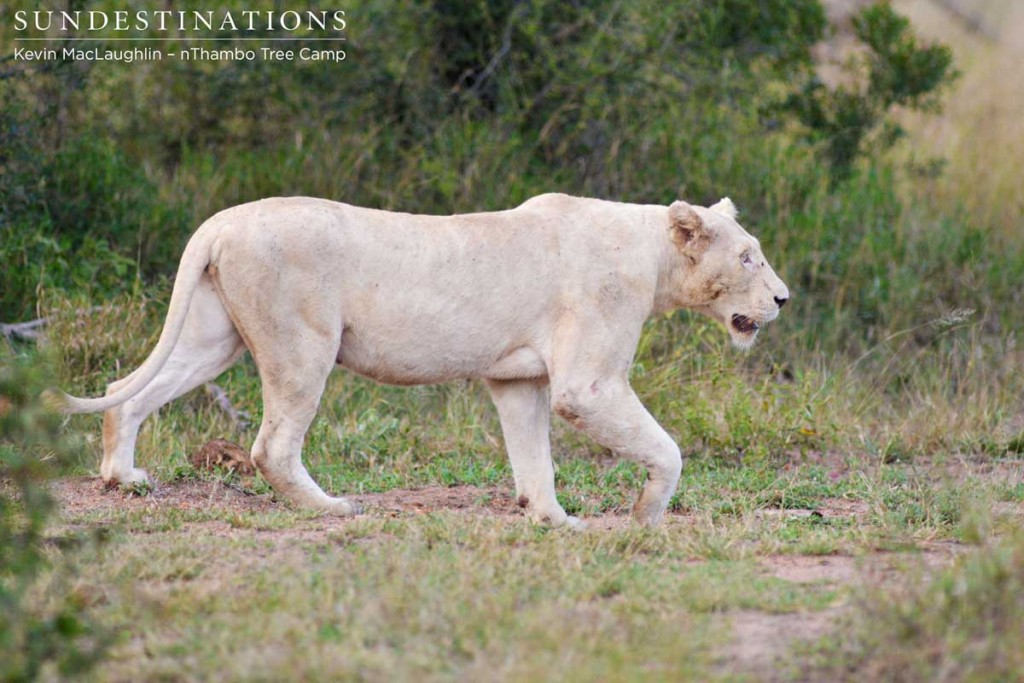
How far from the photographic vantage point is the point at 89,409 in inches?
209

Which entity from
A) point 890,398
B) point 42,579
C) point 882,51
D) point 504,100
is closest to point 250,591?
point 42,579

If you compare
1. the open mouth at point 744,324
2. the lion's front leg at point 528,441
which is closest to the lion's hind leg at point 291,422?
the lion's front leg at point 528,441

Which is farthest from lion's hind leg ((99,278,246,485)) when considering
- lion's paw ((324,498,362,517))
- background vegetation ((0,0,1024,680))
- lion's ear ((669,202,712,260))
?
lion's ear ((669,202,712,260))

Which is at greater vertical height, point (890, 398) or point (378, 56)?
point (378, 56)

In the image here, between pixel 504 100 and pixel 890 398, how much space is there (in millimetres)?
3998

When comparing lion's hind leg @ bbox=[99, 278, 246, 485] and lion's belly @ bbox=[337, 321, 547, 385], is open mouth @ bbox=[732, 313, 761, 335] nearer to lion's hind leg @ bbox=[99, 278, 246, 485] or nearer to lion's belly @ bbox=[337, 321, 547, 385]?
lion's belly @ bbox=[337, 321, 547, 385]

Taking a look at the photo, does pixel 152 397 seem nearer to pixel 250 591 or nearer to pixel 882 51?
pixel 250 591

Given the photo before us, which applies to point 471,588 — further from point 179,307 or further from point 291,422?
point 179,307

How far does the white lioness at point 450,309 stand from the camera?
5.70 metres

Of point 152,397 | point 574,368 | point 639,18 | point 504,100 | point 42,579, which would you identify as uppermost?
point 639,18

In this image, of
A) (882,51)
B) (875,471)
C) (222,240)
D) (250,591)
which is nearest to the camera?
(250,591)

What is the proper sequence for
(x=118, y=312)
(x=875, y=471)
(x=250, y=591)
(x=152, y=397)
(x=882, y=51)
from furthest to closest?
(x=882, y=51) < (x=118, y=312) < (x=875, y=471) < (x=152, y=397) < (x=250, y=591)

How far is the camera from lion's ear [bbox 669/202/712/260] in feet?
19.9

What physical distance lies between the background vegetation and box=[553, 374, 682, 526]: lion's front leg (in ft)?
4.11
